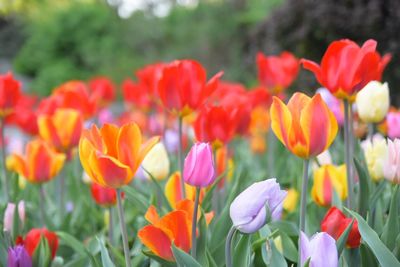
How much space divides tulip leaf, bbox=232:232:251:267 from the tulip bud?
0.61 m

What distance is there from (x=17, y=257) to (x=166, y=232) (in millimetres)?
376

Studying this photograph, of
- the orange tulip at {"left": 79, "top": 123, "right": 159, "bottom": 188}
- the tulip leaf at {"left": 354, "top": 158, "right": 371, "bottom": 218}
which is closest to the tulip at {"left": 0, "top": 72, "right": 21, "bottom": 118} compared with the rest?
the orange tulip at {"left": 79, "top": 123, "right": 159, "bottom": 188}

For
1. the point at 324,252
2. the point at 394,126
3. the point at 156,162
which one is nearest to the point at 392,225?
the point at 324,252

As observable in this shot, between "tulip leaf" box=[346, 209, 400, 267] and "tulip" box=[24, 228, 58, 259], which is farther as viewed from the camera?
"tulip" box=[24, 228, 58, 259]

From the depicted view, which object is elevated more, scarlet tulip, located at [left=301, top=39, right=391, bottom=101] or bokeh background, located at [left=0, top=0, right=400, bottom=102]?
scarlet tulip, located at [left=301, top=39, right=391, bottom=101]

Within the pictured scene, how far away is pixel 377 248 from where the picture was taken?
3.58 feet

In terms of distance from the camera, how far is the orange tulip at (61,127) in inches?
78.7

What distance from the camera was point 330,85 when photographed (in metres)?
1.35

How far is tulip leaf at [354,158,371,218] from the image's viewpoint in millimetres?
1355

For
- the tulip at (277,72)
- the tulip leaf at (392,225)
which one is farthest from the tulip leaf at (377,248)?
the tulip at (277,72)

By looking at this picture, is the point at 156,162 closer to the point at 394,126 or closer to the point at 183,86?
the point at 183,86

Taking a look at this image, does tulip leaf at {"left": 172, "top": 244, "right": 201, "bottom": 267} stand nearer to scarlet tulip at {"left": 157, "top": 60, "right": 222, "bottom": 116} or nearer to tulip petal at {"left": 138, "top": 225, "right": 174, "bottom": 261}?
tulip petal at {"left": 138, "top": 225, "right": 174, "bottom": 261}

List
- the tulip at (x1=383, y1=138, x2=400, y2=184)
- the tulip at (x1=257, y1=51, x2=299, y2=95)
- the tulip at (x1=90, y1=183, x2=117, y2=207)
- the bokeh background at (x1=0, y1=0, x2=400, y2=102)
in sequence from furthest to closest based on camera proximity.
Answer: the bokeh background at (x1=0, y1=0, x2=400, y2=102) → the tulip at (x1=257, y1=51, x2=299, y2=95) → the tulip at (x1=90, y1=183, x2=117, y2=207) → the tulip at (x1=383, y1=138, x2=400, y2=184)

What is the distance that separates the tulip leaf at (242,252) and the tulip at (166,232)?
0.09 meters
